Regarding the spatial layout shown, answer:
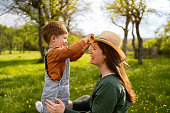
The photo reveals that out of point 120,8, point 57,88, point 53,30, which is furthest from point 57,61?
point 120,8

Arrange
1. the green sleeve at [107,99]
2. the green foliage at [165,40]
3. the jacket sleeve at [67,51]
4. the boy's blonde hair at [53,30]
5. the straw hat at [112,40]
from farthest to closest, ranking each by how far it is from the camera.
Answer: the green foliage at [165,40]
the boy's blonde hair at [53,30]
the jacket sleeve at [67,51]
the straw hat at [112,40]
the green sleeve at [107,99]

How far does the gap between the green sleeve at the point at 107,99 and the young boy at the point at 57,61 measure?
853 mm

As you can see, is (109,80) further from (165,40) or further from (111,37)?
(165,40)

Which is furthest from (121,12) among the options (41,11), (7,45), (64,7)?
(7,45)

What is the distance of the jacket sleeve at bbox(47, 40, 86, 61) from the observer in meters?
2.63

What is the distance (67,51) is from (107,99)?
1015 mm

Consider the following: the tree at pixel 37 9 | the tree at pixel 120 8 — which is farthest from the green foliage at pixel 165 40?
the tree at pixel 37 9

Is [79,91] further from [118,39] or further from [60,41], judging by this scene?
[118,39]

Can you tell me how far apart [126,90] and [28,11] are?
562 inches

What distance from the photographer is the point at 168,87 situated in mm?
6312

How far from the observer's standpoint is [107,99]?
2020 millimetres

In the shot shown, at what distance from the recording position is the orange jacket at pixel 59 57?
8.65 feet

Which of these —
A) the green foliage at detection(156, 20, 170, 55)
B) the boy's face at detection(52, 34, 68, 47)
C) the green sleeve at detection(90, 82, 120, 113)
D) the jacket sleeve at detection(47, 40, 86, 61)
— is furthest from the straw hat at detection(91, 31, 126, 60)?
the green foliage at detection(156, 20, 170, 55)

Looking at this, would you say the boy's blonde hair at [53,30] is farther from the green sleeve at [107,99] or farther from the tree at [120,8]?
the tree at [120,8]
